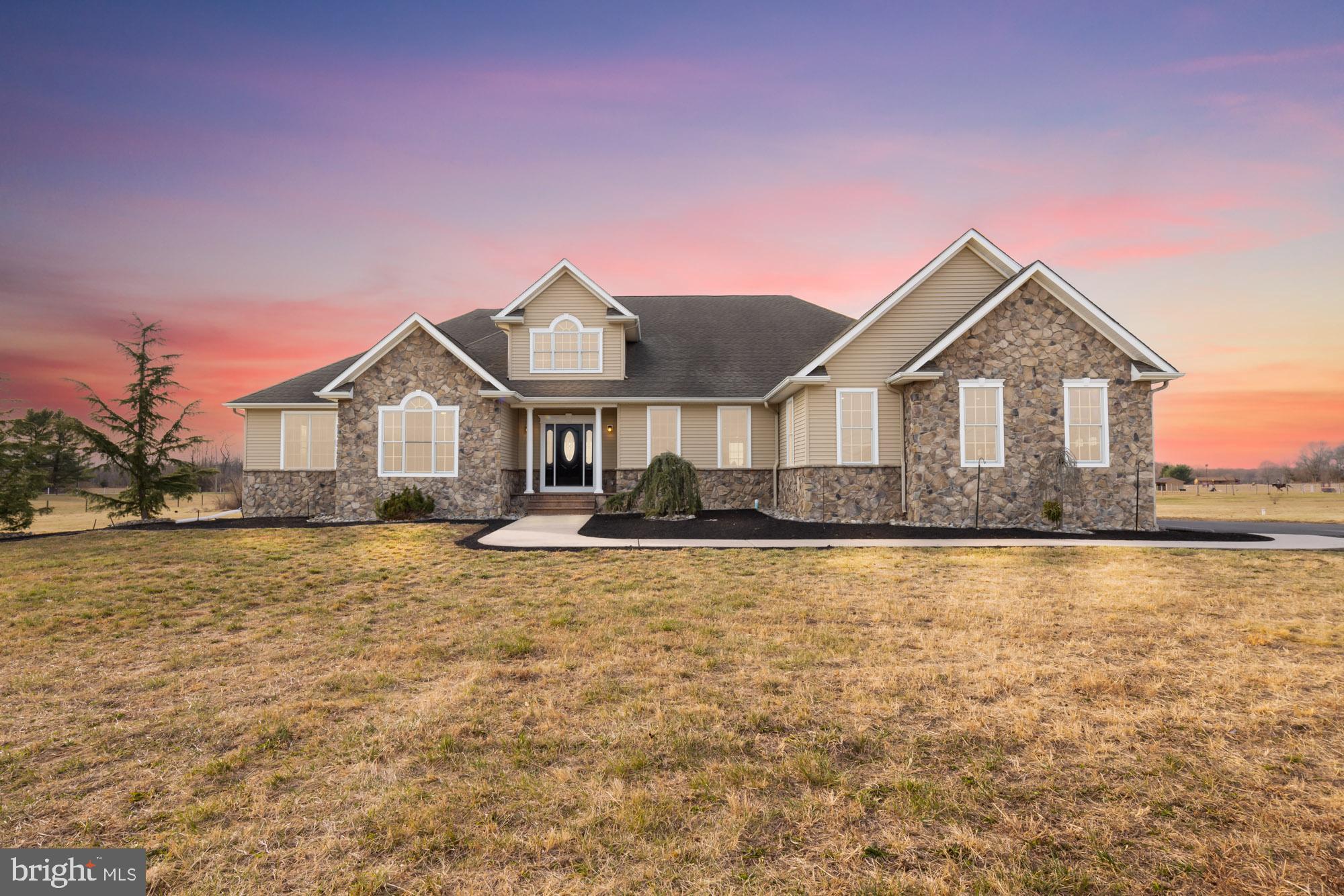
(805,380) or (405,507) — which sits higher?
(805,380)

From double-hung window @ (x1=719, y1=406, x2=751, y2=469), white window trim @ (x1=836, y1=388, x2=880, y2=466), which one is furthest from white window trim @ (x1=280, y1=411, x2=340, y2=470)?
white window trim @ (x1=836, y1=388, x2=880, y2=466)

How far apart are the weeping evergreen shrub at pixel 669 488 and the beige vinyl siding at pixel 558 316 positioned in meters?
4.36

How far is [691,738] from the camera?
400 cm

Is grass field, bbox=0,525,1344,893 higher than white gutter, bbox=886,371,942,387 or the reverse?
the reverse

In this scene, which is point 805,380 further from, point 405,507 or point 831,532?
point 405,507

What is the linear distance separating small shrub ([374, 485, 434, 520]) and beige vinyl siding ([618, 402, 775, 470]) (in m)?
6.10

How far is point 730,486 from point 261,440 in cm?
1521

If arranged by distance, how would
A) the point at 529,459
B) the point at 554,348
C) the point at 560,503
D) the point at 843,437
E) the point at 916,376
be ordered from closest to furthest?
the point at 916,376, the point at 843,437, the point at 560,503, the point at 529,459, the point at 554,348

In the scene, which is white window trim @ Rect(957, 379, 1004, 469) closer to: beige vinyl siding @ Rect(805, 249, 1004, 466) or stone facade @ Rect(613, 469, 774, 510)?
beige vinyl siding @ Rect(805, 249, 1004, 466)

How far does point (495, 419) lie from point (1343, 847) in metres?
17.7

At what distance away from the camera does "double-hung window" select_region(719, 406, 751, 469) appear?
2066 centimetres

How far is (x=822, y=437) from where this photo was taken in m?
16.8

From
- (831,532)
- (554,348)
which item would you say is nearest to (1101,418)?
(831,532)

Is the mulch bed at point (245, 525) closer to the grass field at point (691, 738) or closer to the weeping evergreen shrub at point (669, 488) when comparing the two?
the weeping evergreen shrub at point (669, 488)
